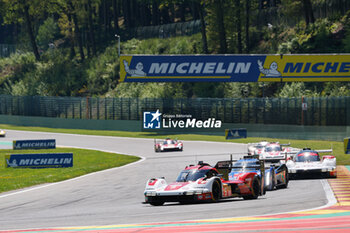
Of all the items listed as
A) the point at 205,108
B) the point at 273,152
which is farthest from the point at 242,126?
the point at 273,152

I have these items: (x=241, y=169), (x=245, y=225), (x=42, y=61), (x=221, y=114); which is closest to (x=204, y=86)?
(x=221, y=114)

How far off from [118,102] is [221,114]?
41.8 feet

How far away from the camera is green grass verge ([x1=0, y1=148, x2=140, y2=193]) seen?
2530cm

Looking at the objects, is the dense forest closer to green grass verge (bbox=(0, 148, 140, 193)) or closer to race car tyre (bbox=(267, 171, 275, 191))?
green grass verge (bbox=(0, 148, 140, 193))

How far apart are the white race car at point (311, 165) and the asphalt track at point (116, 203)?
834 mm

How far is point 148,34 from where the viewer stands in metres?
95.2

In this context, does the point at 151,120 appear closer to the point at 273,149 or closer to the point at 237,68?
the point at 237,68

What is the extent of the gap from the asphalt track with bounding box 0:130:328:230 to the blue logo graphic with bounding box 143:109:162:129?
31418 mm

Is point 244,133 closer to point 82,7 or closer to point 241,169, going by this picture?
point 241,169

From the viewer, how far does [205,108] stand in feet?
198

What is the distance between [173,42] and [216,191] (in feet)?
223

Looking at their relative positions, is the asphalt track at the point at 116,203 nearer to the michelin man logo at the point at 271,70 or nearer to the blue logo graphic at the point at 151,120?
the michelin man logo at the point at 271,70

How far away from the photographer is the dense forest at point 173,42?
64.3 metres

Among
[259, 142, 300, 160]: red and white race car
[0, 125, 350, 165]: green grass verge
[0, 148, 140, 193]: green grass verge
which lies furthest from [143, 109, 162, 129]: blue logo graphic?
[259, 142, 300, 160]: red and white race car
